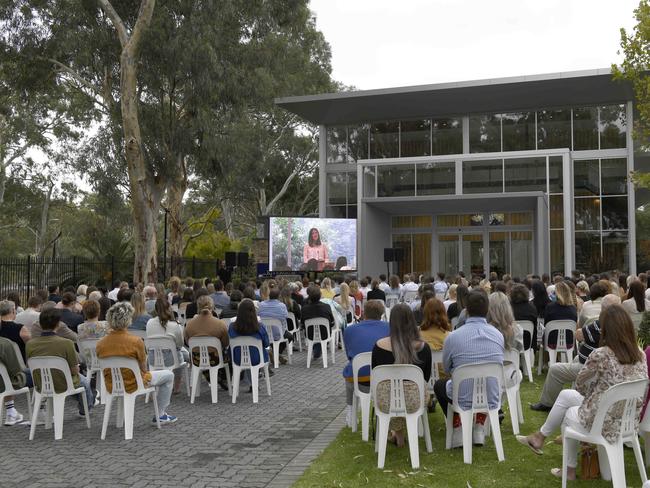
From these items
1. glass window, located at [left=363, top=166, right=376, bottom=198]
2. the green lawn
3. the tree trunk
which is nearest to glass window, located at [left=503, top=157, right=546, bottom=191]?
glass window, located at [left=363, top=166, right=376, bottom=198]

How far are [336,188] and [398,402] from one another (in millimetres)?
25945

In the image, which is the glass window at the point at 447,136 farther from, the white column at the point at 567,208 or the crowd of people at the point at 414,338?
the crowd of people at the point at 414,338

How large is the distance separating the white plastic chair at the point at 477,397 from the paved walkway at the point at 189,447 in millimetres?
1393

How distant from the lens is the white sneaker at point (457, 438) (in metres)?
6.01

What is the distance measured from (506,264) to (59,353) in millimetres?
23624

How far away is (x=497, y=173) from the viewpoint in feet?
85.7

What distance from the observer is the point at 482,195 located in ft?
80.0

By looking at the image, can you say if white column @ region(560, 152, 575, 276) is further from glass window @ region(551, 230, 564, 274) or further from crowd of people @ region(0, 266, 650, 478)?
crowd of people @ region(0, 266, 650, 478)

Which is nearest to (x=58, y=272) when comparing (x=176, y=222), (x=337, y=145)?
(x=176, y=222)

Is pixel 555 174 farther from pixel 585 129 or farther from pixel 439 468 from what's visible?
pixel 439 468

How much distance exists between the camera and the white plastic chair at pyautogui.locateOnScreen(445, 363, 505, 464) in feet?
18.1

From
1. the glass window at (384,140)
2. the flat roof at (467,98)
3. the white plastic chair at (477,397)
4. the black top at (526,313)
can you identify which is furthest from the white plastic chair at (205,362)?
the glass window at (384,140)

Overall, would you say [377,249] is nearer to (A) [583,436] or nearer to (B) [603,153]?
(B) [603,153]

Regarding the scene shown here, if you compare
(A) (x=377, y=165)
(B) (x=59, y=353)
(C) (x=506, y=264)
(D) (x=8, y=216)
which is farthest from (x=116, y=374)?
(D) (x=8, y=216)
